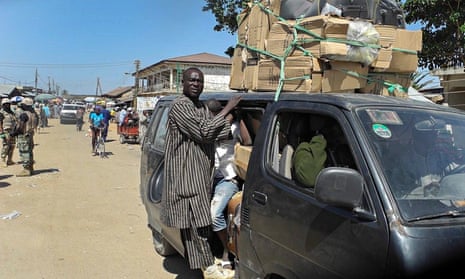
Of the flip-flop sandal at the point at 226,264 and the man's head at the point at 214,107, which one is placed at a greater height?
the man's head at the point at 214,107

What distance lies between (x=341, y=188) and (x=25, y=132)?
33.1 feet

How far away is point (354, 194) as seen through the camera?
200 cm

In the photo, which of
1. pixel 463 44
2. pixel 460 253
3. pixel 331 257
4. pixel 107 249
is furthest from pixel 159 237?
pixel 463 44

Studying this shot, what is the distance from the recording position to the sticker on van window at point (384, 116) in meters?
2.41

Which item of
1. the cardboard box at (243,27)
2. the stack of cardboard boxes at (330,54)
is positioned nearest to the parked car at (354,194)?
the stack of cardboard boxes at (330,54)

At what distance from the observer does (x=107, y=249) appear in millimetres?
5418

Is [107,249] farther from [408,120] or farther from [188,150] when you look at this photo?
[408,120]

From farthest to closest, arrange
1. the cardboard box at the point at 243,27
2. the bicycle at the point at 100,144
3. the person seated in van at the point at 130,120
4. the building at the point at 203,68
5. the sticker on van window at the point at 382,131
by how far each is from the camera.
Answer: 1. the building at the point at 203,68
2. the person seated in van at the point at 130,120
3. the bicycle at the point at 100,144
4. the cardboard box at the point at 243,27
5. the sticker on van window at the point at 382,131

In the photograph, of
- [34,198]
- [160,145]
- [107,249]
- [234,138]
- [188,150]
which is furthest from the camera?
[34,198]

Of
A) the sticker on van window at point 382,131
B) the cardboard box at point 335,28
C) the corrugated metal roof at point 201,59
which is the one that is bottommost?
the sticker on van window at point 382,131

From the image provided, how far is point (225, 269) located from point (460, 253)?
199 centimetres

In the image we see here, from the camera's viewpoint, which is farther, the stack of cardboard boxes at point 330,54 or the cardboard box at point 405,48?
the cardboard box at point 405,48

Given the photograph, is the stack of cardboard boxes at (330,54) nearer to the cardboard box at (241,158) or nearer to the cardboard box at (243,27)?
the cardboard box at (243,27)

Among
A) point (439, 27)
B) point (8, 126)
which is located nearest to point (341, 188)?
point (439, 27)
